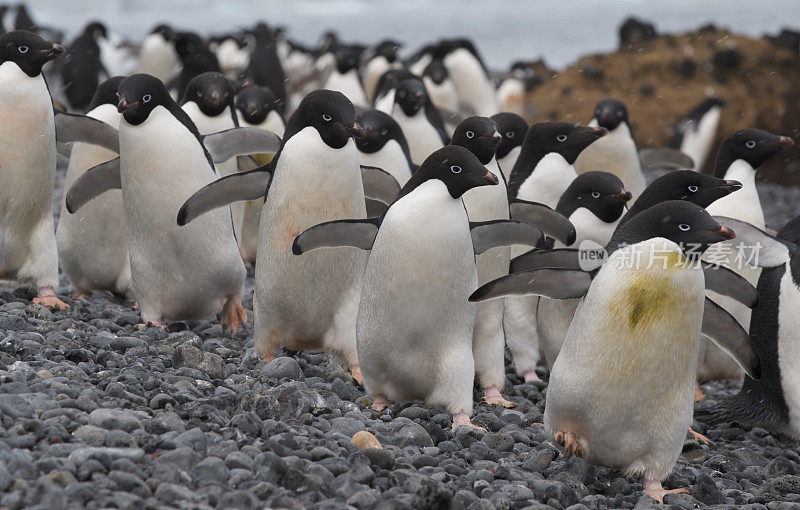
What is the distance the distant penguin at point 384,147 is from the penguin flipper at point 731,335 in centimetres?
233

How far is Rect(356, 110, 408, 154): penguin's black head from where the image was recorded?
5.78 m

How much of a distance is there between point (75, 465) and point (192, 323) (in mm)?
2520

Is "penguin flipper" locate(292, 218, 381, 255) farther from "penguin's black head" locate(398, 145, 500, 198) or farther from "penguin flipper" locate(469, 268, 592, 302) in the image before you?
Result: "penguin flipper" locate(469, 268, 592, 302)

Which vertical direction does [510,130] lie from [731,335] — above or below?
above

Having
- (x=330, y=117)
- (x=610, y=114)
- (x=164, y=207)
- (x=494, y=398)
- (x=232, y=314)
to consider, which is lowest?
(x=494, y=398)

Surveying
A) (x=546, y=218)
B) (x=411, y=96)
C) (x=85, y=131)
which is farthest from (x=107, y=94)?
(x=546, y=218)

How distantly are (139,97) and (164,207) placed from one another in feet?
1.89

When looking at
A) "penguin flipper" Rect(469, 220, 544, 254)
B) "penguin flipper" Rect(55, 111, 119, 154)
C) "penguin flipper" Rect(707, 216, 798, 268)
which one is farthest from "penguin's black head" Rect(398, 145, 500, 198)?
"penguin flipper" Rect(55, 111, 119, 154)

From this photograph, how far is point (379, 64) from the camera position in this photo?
14.3m

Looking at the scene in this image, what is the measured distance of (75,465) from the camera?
2.87 meters

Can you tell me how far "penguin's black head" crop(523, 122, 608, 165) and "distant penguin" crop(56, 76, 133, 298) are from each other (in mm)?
2540

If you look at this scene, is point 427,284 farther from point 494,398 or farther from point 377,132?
point 377,132

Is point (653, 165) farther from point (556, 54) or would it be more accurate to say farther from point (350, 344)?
point (556, 54)

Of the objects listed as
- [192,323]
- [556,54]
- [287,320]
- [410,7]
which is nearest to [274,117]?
[192,323]
